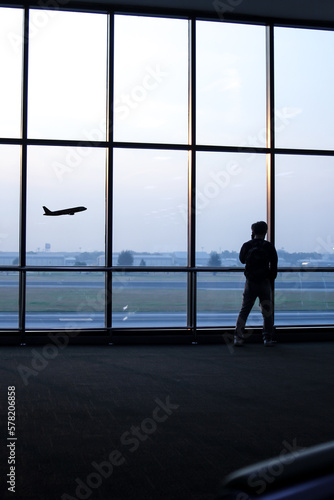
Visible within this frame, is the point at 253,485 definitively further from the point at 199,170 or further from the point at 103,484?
the point at 199,170

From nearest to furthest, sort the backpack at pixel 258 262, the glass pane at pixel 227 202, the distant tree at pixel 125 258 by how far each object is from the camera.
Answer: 1. the backpack at pixel 258 262
2. the distant tree at pixel 125 258
3. the glass pane at pixel 227 202

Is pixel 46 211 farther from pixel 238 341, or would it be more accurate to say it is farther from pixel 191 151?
pixel 238 341

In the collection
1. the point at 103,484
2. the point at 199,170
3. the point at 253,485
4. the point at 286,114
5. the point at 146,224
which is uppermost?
the point at 286,114

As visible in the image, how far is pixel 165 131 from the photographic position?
30.3 feet

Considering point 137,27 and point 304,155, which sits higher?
point 137,27

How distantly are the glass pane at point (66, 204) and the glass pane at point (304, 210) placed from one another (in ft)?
8.48

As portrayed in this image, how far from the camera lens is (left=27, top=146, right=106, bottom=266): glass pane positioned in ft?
29.2

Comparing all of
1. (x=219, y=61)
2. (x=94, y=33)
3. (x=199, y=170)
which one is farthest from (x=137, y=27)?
(x=199, y=170)

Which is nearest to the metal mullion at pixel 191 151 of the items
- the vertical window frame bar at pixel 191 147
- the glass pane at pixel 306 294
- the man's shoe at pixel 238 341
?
the vertical window frame bar at pixel 191 147

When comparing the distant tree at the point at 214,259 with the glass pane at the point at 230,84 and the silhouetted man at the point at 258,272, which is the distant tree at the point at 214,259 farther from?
the glass pane at the point at 230,84

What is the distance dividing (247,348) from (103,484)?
18.2 feet

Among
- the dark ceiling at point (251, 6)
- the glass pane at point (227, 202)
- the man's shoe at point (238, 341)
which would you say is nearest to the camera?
the man's shoe at point (238, 341)

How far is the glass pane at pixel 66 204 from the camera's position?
29.2 feet

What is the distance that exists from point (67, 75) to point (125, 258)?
263cm
